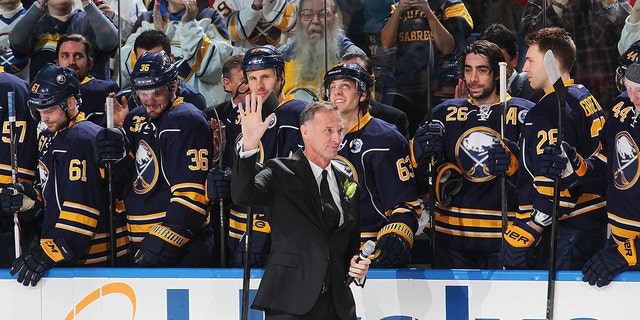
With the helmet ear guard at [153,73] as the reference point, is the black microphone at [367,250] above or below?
below

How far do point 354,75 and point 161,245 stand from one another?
112 cm

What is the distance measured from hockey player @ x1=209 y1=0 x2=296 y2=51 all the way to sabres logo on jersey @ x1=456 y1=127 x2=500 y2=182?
145 centimetres

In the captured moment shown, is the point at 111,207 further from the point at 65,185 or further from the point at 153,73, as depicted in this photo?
the point at 153,73

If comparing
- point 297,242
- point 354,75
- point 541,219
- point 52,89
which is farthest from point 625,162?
point 52,89

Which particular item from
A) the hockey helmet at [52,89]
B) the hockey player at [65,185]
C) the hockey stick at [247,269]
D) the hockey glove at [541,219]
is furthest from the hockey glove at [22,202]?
the hockey glove at [541,219]

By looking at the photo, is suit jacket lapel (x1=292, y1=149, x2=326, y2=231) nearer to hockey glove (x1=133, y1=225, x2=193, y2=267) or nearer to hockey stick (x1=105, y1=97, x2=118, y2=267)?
hockey glove (x1=133, y1=225, x2=193, y2=267)

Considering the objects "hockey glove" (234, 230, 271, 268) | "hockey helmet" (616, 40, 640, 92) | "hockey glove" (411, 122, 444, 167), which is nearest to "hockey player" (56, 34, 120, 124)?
"hockey glove" (234, 230, 271, 268)

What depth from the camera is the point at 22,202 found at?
15.9ft

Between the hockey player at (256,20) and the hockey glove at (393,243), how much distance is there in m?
1.69

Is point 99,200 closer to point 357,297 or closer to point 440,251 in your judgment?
point 357,297

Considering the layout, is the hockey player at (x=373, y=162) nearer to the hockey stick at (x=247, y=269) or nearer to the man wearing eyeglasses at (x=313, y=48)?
the hockey stick at (x=247, y=269)

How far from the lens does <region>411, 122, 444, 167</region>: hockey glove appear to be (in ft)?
14.9

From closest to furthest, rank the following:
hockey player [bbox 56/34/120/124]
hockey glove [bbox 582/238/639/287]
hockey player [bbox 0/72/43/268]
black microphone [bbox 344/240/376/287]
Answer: black microphone [bbox 344/240/376/287] < hockey glove [bbox 582/238/639/287] < hockey player [bbox 0/72/43/268] < hockey player [bbox 56/34/120/124]

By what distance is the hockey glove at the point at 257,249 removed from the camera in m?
4.70
